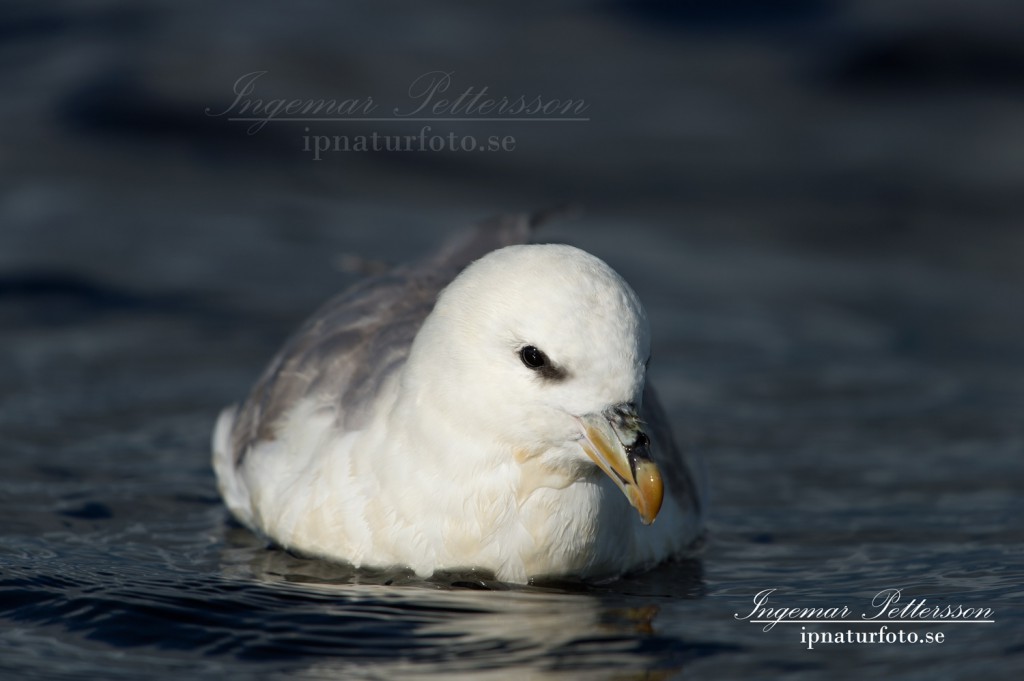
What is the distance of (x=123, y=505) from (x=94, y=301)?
324cm

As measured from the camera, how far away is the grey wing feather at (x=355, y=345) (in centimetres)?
573

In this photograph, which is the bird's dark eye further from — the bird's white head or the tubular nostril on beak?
the tubular nostril on beak

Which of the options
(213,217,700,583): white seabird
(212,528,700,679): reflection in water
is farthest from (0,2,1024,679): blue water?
(213,217,700,583): white seabird

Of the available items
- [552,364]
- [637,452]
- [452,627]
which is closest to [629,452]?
[637,452]

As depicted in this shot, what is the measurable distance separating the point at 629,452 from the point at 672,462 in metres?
1.42

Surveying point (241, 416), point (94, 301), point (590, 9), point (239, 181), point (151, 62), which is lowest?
point (241, 416)

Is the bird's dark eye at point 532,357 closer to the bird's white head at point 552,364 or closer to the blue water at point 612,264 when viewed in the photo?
the bird's white head at point 552,364

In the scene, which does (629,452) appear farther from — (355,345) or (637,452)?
(355,345)

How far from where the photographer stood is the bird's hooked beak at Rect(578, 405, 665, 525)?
456cm

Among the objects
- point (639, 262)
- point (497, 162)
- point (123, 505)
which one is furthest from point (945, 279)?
point (123, 505)

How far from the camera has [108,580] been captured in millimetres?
5094

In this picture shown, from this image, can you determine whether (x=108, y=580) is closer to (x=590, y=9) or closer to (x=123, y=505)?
(x=123, y=505)

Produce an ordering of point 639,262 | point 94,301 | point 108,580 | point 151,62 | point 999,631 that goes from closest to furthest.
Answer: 1. point 999,631
2. point 108,580
3. point 94,301
4. point 639,262
5. point 151,62

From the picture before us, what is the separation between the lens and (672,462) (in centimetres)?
594
